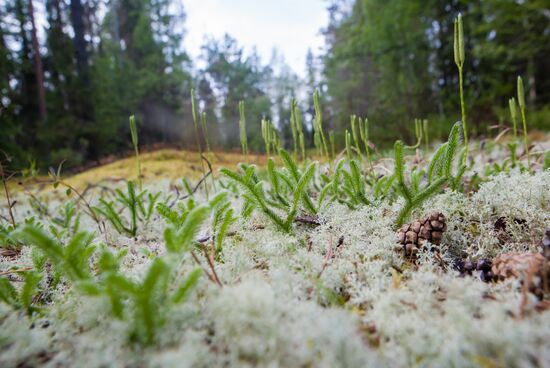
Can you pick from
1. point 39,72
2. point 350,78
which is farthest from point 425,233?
point 39,72

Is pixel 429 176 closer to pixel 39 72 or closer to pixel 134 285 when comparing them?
pixel 134 285

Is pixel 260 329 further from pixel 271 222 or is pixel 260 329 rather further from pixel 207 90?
pixel 207 90

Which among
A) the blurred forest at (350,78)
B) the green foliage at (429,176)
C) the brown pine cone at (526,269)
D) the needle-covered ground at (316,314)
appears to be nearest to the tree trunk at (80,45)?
the blurred forest at (350,78)

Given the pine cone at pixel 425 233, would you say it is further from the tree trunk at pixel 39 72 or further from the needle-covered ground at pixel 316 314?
the tree trunk at pixel 39 72

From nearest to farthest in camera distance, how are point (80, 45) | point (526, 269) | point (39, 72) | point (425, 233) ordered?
point (526, 269), point (425, 233), point (80, 45), point (39, 72)

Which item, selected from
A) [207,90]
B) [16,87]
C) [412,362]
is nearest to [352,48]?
[207,90]

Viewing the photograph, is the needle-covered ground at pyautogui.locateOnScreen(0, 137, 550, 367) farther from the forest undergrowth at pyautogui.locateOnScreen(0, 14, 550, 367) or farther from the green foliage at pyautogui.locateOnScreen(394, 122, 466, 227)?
the green foliage at pyautogui.locateOnScreen(394, 122, 466, 227)
